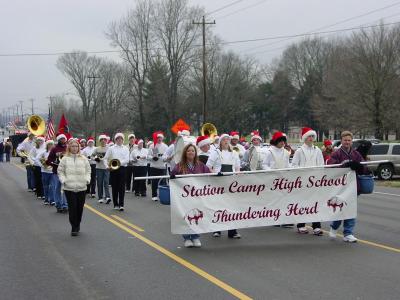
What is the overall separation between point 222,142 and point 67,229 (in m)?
3.45

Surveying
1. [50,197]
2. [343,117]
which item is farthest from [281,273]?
[343,117]

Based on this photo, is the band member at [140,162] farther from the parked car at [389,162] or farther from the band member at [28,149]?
the parked car at [389,162]

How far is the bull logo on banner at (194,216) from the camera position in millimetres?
8828

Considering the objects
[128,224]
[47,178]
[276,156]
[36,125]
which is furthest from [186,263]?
[36,125]

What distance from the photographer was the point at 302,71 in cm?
8306

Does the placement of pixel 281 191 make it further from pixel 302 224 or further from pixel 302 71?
pixel 302 71

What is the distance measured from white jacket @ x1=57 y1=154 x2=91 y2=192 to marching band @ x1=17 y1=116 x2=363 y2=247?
2cm

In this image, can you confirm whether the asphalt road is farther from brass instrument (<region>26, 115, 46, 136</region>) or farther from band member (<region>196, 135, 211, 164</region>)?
brass instrument (<region>26, 115, 46, 136</region>)

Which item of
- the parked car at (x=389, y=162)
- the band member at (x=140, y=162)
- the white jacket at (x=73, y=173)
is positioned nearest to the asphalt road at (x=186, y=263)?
the white jacket at (x=73, y=173)

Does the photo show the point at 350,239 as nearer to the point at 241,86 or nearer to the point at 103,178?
the point at 103,178

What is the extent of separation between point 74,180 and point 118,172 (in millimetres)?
3475

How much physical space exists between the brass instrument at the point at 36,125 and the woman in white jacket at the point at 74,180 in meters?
9.86

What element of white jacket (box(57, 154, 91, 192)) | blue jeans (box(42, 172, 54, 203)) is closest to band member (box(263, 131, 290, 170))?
white jacket (box(57, 154, 91, 192))

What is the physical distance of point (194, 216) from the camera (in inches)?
349
